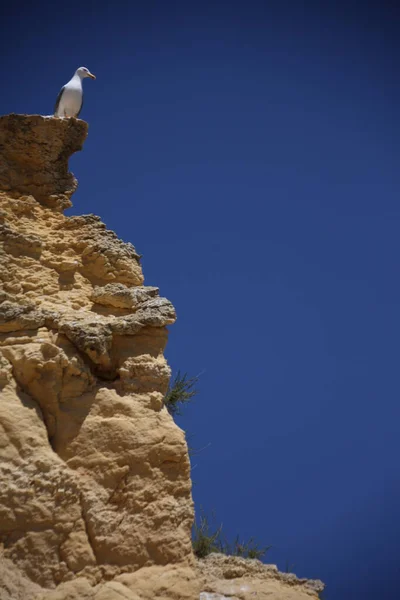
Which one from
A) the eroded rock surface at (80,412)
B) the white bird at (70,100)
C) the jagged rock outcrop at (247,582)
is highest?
the white bird at (70,100)

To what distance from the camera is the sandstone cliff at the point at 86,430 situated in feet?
11.5

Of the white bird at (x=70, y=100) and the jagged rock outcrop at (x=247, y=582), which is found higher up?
the white bird at (x=70, y=100)

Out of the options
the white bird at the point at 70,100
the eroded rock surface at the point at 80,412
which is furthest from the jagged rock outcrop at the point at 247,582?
the white bird at the point at 70,100

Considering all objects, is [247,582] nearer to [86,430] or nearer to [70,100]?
[86,430]

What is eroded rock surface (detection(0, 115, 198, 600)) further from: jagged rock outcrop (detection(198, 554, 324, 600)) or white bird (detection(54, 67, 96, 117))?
white bird (detection(54, 67, 96, 117))

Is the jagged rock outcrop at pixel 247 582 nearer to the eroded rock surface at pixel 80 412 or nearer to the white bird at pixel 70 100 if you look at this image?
the eroded rock surface at pixel 80 412

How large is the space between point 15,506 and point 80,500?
44 centimetres

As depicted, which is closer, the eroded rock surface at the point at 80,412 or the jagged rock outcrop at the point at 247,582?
the eroded rock surface at the point at 80,412

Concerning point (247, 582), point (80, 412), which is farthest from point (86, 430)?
point (247, 582)

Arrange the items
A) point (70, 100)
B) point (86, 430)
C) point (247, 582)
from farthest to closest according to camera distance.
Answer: point (70, 100) < point (247, 582) < point (86, 430)

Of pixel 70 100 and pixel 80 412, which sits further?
pixel 70 100

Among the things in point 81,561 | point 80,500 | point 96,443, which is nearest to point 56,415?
point 96,443

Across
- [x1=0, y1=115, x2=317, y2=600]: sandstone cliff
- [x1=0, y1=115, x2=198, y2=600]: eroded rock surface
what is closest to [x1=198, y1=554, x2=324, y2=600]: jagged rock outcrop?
[x1=0, y1=115, x2=317, y2=600]: sandstone cliff

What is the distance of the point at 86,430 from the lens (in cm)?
394
